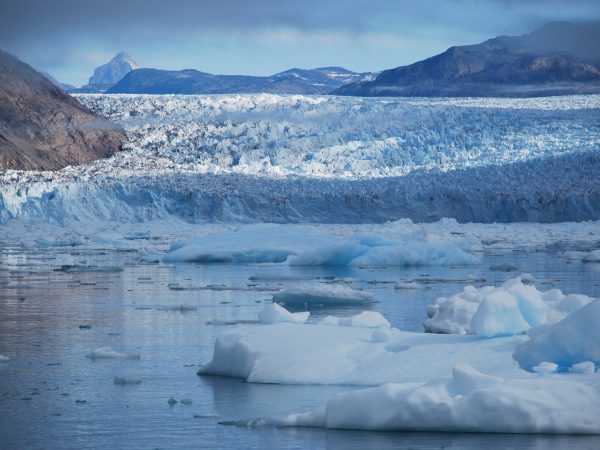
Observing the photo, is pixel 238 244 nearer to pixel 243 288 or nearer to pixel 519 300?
pixel 243 288

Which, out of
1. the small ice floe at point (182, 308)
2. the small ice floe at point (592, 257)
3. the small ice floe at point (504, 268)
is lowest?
the small ice floe at point (592, 257)

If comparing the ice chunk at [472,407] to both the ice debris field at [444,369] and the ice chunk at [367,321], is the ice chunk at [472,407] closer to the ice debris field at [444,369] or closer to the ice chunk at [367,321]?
the ice debris field at [444,369]

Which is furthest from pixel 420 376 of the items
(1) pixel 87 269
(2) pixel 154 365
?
(1) pixel 87 269

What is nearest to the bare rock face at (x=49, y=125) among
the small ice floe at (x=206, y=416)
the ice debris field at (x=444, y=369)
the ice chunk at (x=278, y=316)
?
the ice chunk at (x=278, y=316)

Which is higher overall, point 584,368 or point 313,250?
point 584,368

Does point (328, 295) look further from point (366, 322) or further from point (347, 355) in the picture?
point (347, 355)

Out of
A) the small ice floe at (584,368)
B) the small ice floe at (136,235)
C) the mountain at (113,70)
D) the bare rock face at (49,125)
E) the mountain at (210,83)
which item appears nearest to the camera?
the small ice floe at (584,368)

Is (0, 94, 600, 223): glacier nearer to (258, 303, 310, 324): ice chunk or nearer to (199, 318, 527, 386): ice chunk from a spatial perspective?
(258, 303, 310, 324): ice chunk
